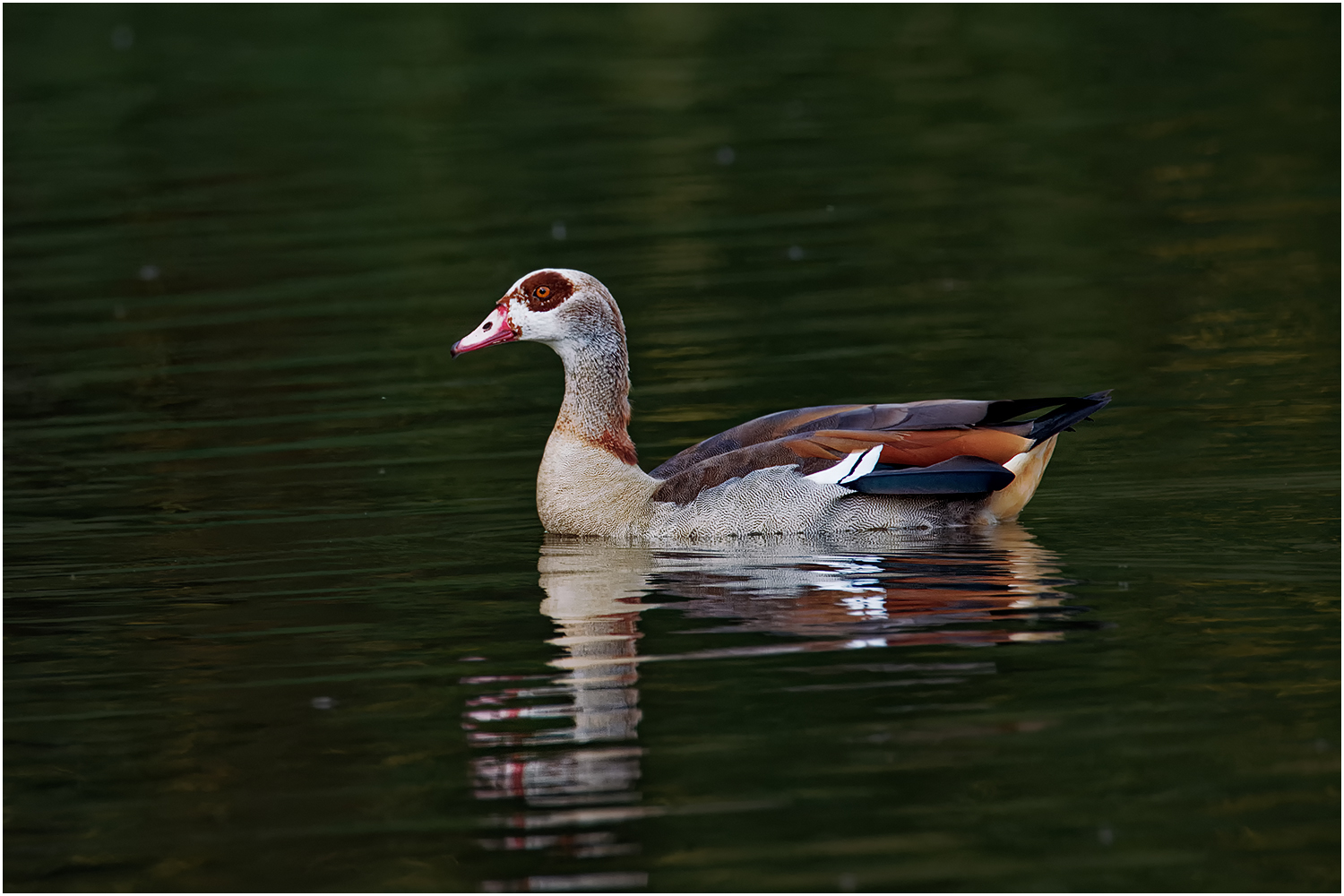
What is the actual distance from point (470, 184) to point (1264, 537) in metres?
13.3

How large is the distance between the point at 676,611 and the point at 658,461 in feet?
10.4

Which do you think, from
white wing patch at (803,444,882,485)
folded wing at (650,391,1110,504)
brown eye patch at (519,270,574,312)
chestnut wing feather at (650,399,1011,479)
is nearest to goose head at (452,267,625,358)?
brown eye patch at (519,270,574,312)

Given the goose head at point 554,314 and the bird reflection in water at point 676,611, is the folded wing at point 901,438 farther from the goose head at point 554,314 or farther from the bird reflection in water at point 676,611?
the goose head at point 554,314

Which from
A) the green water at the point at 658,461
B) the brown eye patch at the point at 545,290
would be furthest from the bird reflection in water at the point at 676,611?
the brown eye patch at the point at 545,290

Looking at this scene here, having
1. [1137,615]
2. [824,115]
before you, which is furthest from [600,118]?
[1137,615]

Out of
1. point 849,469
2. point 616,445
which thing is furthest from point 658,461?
point 849,469

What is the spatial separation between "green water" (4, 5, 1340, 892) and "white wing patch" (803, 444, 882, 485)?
0.38 metres

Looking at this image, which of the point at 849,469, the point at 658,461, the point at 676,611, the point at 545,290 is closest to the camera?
the point at 676,611

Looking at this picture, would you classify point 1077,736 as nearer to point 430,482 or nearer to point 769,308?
point 430,482

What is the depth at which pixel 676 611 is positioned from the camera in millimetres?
8641

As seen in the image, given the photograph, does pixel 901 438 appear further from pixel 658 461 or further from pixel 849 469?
pixel 658 461

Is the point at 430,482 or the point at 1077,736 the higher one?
the point at 430,482

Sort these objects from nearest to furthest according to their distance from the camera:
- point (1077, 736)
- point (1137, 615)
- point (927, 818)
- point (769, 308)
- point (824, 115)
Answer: point (927, 818)
point (1077, 736)
point (1137, 615)
point (769, 308)
point (824, 115)

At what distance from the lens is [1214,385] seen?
40.5 ft
